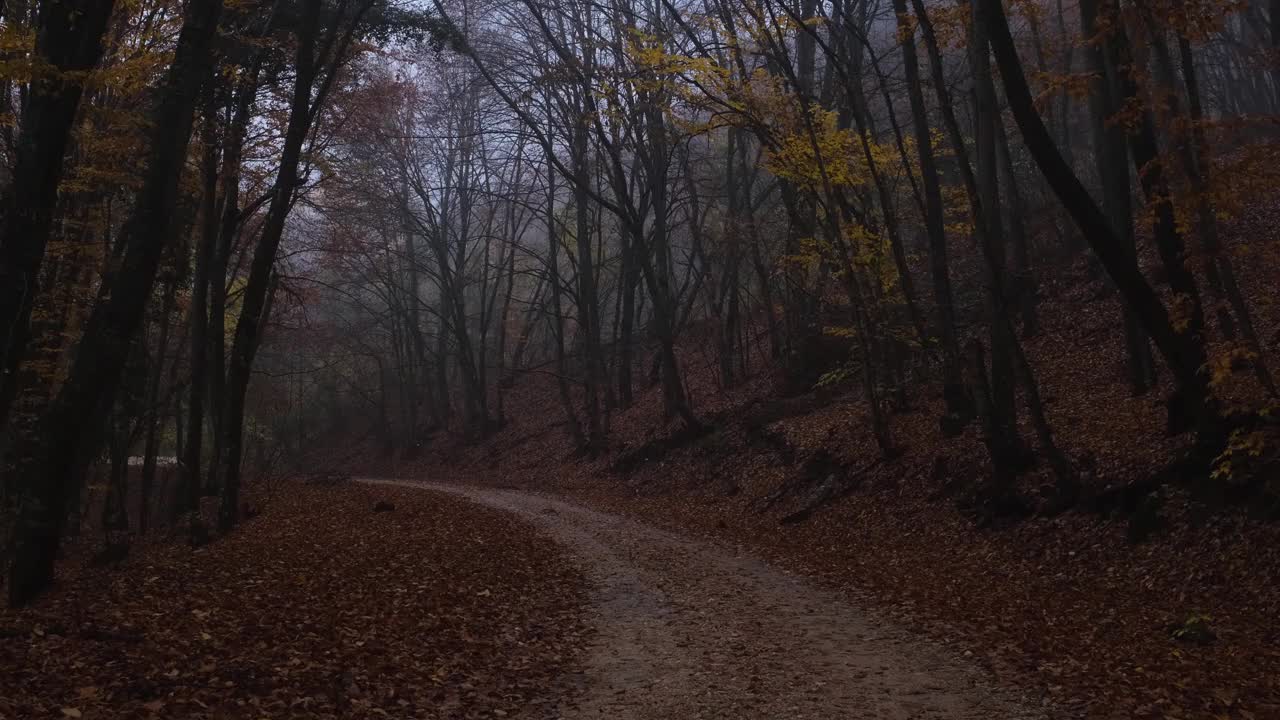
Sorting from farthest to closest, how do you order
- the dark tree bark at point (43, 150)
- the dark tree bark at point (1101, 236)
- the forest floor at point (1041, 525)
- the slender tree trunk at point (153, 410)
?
the slender tree trunk at point (153, 410), the dark tree bark at point (1101, 236), the dark tree bark at point (43, 150), the forest floor at point (1041, 525)

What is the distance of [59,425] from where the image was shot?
7.69m

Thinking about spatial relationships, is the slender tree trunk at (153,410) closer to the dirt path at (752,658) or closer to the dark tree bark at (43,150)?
the dark tree bark at (43,150)

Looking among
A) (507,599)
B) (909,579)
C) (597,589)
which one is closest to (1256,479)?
(909,579)

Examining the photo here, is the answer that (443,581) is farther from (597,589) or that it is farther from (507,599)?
(597,589)

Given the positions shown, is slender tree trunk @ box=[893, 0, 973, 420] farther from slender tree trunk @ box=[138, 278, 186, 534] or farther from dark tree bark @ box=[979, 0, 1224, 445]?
slender tree trunk @ box=[138, 278, 186, 534]

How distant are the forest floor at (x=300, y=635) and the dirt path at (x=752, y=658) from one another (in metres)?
0.45

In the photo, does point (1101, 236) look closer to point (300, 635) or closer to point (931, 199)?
point (931, 199)

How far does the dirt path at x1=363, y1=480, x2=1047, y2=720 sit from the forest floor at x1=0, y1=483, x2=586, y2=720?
453 millimetres

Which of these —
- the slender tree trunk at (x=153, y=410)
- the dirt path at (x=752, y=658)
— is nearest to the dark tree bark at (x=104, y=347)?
the dirt path at (x=752, y=658)

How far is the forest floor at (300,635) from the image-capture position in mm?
5477

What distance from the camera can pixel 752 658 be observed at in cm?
705

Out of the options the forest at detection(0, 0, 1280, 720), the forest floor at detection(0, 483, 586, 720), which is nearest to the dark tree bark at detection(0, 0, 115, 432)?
the forest at detection(0, 0, 1280, 720)

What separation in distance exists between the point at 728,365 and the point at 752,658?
62.8ft

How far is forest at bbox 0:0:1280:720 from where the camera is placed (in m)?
6.97
